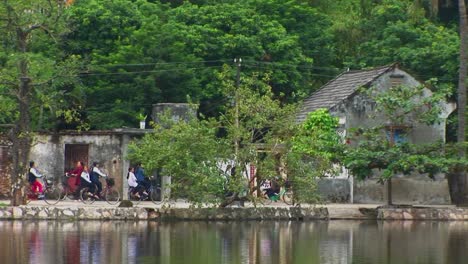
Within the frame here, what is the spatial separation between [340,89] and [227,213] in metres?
12.9

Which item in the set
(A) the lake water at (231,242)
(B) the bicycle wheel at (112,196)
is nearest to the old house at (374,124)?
(B) the bicycle wheel at (112,196)

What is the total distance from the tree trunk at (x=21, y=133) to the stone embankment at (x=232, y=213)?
1.28 m

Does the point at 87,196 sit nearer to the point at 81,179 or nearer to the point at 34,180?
the point at 81,179

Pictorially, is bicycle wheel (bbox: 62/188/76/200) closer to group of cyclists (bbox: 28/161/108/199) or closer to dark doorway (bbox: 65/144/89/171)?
group of cyclists (bbox: 28/161/108/199)

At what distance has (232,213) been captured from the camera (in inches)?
1484

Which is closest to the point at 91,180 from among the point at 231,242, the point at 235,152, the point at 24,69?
the point at 24,69

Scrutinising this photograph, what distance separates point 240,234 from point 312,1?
3589 centimetres

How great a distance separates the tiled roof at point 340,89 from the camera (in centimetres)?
4712

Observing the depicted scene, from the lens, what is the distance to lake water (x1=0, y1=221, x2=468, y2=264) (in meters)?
23.4

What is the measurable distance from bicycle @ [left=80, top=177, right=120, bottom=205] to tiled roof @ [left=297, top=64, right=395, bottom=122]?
31.0 feet

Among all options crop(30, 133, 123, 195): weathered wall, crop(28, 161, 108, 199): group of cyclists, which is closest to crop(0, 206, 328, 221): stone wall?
crop(28, 161, 108, 199): group of cyclists

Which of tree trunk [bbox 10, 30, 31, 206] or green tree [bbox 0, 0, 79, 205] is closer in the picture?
green tree [bbox 0, 0, 79, 205]

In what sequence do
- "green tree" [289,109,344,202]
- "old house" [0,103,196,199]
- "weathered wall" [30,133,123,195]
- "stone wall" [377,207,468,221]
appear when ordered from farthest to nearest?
"weathered wall" [30,133,123,195] → "old house" [0,103,196,199] → "stone wall" [377,207,468,221] → "green tree" [289,109,344,202]

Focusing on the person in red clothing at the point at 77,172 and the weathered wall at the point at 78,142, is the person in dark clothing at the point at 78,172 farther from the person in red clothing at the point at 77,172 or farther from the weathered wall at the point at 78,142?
the weathered wall at the point at 78,142
